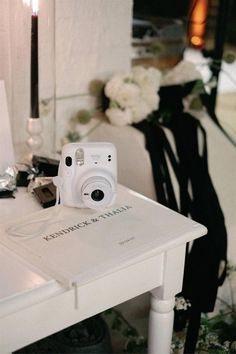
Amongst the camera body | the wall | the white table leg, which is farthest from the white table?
the wall

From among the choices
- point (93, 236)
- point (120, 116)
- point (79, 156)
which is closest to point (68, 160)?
point (79, 156)

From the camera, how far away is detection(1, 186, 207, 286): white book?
2.69 feet

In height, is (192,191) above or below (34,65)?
below

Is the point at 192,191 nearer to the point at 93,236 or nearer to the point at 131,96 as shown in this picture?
the point at 131,96

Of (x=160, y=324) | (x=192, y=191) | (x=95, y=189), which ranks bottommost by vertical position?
(x=160, y=324)

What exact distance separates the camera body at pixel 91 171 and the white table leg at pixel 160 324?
0.71ft

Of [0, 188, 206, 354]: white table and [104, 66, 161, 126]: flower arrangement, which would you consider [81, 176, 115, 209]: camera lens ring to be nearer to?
[0, 188, 206, 354]: white table

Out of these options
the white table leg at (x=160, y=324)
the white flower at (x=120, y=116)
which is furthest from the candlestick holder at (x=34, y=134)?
the white table leg at (x=160, y=324)

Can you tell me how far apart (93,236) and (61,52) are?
59cm

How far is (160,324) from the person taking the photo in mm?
996

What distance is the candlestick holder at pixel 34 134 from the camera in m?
1.21

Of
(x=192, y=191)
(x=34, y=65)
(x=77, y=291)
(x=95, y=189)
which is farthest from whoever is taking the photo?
(x=192, y=191)

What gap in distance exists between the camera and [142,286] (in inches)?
36.1

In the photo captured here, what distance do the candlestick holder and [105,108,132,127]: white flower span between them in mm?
209
